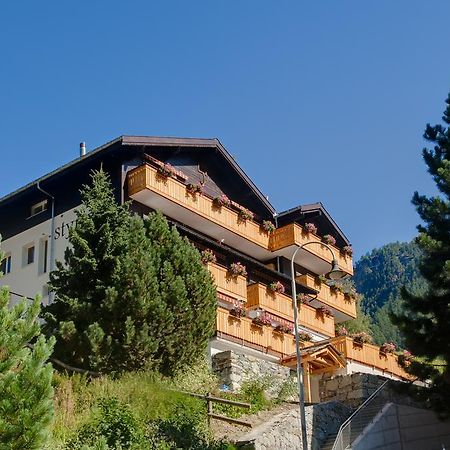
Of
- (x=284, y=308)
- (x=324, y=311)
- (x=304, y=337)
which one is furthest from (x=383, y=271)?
(x=304, y=337)

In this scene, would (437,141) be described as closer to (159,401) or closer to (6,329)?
(159,401)

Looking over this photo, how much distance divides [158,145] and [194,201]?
2456 millimetres

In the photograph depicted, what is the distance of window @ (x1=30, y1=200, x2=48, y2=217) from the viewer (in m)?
34.0

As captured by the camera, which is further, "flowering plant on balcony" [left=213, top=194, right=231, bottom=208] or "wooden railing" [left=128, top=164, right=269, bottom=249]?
"flowering plant on balcony" [left=213, top=194, right=231, bottom=208]

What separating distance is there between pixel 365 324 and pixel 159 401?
3161 cm

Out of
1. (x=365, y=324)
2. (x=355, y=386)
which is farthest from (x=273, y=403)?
(x=365, y=324)

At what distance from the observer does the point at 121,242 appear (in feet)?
80.3

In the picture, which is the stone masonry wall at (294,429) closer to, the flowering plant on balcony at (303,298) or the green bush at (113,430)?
the green bush at (113,430)

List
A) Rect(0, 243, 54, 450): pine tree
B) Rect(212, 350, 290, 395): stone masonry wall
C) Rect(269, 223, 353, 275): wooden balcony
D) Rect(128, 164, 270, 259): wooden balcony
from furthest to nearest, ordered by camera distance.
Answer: Rect(269, 223, 353, 275): wooden balcony, Rect(128, 164, 270, 259): wooden balcony, Rect(212, 350, 290, 395): stone masonry wall, Rect(0, 243, 54, 450): pine tree

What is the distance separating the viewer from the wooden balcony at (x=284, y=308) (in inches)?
1309

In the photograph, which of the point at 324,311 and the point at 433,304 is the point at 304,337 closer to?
the point at 324,311

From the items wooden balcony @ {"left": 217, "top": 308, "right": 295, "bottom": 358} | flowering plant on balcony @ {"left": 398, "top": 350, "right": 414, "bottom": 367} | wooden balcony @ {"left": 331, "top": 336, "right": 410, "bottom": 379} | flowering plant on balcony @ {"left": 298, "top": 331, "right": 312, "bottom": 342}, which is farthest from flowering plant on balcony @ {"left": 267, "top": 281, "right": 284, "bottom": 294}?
flowering plant on balcony @ {"left": 398, "top": 350, "right": 414, "bottom": 367}

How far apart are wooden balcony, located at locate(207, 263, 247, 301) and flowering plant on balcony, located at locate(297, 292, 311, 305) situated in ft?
10.2

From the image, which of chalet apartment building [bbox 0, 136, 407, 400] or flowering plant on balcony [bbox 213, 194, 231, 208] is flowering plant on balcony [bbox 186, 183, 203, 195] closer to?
chalet apartment building [bbox 0, 136, 407, 400]
